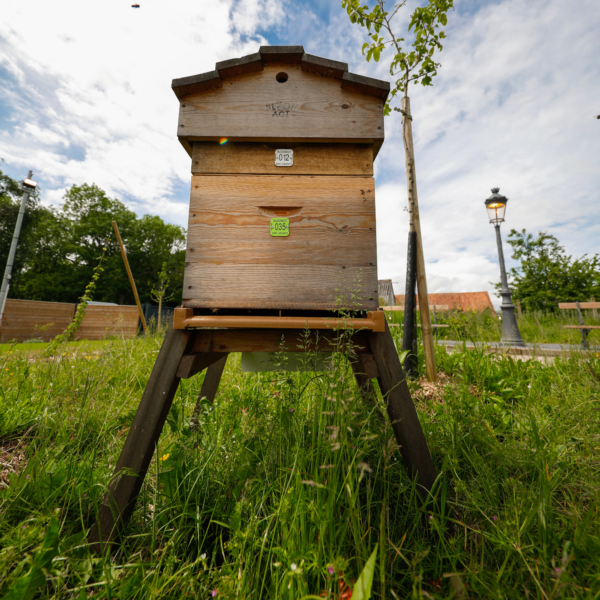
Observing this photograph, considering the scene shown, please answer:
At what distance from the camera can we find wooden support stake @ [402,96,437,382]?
338 centimetres

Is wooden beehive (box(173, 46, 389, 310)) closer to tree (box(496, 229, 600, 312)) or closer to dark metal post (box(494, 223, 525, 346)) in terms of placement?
dark metal post (box(494, 223, 525, 346))

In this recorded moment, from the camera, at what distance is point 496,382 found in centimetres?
322

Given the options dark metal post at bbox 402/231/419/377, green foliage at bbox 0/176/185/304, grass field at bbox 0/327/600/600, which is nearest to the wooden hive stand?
grass field at bbox 0/327/600/600

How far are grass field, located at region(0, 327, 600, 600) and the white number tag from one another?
3.83ft

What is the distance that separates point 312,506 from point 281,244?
120 centimetres

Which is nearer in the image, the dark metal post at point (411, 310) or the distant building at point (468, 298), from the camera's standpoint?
the dark metal post at point (411, 310)

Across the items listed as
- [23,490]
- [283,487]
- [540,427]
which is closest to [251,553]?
[283,487]

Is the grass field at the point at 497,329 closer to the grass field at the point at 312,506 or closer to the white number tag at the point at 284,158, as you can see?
the grass field at the point at 312,506

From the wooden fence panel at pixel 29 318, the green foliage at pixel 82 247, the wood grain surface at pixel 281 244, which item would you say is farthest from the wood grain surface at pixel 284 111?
the green foliage at pixel 82 247

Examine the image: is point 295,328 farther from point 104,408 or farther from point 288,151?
point 104,408

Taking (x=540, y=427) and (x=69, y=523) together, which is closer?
(x=69, y=523)

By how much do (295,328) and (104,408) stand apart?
2.37m

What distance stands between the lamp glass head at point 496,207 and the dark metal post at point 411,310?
5741 mm

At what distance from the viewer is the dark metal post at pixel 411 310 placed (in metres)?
3.36
